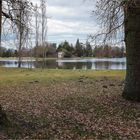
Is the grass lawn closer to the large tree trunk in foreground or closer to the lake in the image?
the large tree trunk in foreground

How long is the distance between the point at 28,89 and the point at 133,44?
302 inches

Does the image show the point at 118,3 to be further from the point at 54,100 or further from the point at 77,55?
the point at 77,55

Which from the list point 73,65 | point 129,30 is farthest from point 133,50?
point 73,65

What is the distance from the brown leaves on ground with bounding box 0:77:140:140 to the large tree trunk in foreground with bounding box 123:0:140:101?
0.67 meters

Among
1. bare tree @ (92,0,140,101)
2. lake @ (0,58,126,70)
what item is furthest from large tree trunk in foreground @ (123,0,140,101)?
lake @ (0,58,126,70)

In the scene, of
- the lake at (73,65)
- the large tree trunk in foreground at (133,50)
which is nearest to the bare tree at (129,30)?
the large tree trunk in foreground at (133,50)

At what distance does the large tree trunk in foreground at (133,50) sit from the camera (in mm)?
14453

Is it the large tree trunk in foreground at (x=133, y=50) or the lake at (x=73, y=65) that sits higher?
the large tree trunk in foreground at (x=133, y=50)

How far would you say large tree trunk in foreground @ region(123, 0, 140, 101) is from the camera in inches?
569

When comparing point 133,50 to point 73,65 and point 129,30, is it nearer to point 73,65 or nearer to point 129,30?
point 129,30

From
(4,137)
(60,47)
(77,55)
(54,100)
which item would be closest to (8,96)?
(54,100)

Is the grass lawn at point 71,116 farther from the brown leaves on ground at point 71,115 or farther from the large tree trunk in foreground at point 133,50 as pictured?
the large tree trunk in foreground at point 133,50

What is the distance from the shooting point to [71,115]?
1227 cm

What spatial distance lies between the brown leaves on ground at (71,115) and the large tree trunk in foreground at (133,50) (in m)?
0.67
